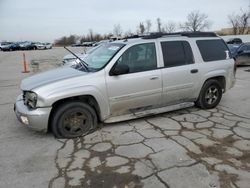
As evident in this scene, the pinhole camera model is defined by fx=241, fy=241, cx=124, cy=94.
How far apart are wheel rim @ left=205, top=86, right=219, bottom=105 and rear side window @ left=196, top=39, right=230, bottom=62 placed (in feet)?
2.35

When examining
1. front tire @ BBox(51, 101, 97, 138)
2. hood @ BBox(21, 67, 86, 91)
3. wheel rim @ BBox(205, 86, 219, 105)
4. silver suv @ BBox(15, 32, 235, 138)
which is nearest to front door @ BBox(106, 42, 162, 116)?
silver suv @ BBox(15, 32, 235, 138)

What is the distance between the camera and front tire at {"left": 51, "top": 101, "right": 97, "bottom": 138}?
428 centimetres

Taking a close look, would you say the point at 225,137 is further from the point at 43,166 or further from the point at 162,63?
the point at 43,166

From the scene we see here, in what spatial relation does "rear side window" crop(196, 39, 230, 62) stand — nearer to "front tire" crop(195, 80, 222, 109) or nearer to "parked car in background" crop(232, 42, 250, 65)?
"front tire" crop(195, 80, 222, 109)

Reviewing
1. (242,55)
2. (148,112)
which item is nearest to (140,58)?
(148,112)

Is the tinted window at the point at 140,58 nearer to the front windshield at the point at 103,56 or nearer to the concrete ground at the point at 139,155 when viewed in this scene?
the front windshield at the point at 103,56

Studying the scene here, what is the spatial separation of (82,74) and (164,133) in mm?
1877

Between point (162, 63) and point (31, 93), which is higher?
point (162, 63)

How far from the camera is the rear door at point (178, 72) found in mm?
5012

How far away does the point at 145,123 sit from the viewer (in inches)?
198

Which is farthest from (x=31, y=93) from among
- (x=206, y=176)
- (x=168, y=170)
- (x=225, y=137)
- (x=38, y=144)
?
(x=225, y=137)

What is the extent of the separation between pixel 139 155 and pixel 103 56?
2.22 m

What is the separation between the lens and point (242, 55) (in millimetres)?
13375

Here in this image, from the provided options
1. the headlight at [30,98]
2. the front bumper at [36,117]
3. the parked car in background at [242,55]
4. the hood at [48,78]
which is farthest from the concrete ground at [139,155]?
the parked car in background at [242,55]
